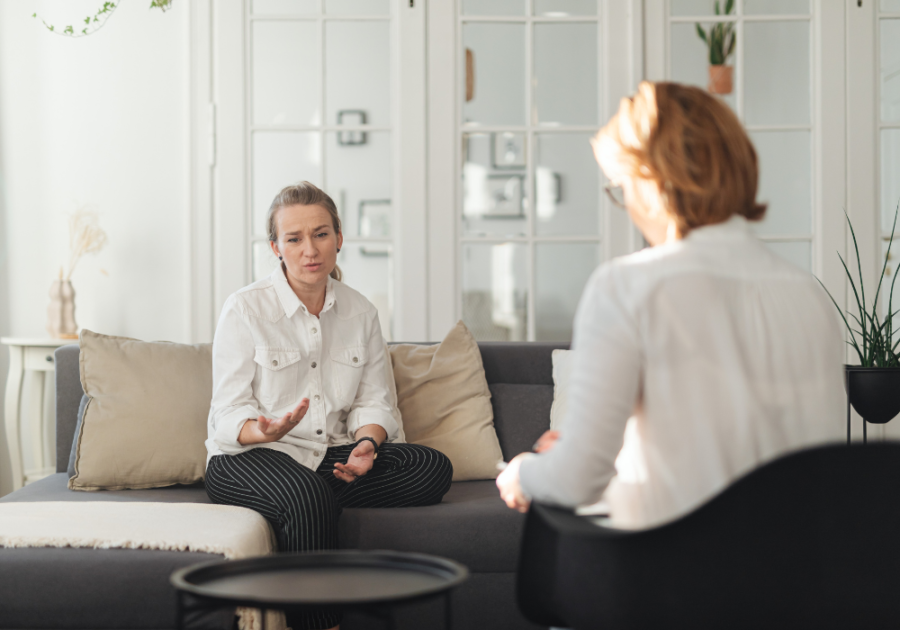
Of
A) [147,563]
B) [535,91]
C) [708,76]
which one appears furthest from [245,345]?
[708,76]

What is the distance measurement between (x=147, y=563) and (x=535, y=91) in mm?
2485

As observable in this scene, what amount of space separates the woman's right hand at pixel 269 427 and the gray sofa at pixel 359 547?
0.29 metres

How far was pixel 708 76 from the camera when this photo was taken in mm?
3363

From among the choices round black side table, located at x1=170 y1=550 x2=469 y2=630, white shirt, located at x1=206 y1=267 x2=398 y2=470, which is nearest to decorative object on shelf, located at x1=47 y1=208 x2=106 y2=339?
white shirt, located at x1=206 y1=267 x2=398 y2=470

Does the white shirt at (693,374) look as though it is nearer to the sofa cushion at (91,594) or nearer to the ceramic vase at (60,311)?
the sofa cushion at (91,594)

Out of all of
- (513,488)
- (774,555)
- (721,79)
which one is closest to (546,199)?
(721,79)

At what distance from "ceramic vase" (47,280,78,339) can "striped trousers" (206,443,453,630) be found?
5.16ft

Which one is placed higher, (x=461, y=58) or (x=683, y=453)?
(x=461, y=58)

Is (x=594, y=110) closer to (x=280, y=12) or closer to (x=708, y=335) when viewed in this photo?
(x=280, y=12)

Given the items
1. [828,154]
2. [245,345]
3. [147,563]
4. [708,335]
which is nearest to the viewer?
[708,335]

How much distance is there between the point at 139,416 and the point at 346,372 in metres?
0.58

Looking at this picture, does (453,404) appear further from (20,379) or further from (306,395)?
(20,379)

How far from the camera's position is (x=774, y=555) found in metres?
0.90

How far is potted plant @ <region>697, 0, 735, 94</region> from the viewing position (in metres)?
3.35
